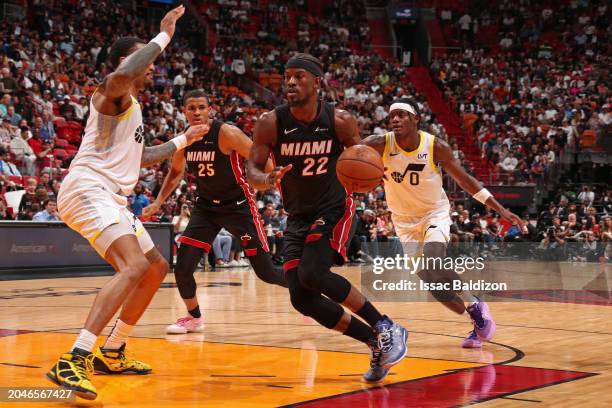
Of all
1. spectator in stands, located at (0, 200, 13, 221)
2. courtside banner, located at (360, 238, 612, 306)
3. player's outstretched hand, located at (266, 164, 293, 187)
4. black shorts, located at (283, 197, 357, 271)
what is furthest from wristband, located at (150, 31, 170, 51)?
spectator in stands, located at (0, 200, 13, 221)

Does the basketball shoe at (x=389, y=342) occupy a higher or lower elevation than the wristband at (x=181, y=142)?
lower

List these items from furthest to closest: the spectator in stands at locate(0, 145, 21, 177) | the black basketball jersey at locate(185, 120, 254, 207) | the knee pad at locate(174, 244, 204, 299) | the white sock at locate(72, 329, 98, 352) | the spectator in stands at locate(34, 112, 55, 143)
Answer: the spectator in stands at locate(34, 112, 55, 143)
the spectator in stands at locate(0, 145, 21, 177)
the black basketball jersey at locate(185, 120, 254, 207)
the knee pad at locate(174, 244, 204, 299)
the white sock at locate(72, 329, 98, 352)

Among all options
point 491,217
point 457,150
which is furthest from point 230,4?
point 491,217

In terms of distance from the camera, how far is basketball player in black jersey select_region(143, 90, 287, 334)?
824 cm

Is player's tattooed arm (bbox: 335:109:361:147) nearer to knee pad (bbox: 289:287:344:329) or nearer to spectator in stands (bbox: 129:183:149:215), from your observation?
knee pad (bbox: 289:287:344:329)

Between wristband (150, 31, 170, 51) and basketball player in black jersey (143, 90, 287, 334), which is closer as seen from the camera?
wristband (150, 31, 170, 51)

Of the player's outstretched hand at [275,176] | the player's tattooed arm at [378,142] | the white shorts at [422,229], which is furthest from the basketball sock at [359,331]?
the player's tattooed arm at [378,142]

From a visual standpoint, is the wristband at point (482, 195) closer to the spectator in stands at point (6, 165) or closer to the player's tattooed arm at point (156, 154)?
the player's tattooed arm at point (156, 154)

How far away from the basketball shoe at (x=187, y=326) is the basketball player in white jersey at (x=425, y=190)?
2.12m

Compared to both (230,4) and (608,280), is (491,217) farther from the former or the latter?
(230,4)

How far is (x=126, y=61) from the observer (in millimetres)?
5355

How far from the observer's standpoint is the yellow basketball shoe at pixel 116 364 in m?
5.92

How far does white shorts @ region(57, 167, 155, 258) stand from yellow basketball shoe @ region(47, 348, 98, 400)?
715mm

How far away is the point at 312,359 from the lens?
657 centimetres
